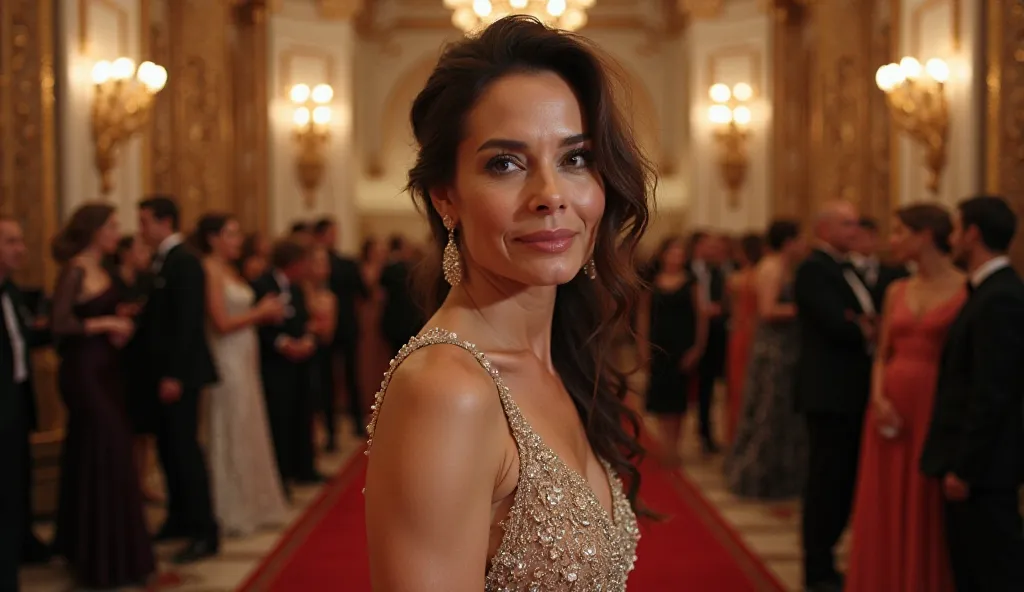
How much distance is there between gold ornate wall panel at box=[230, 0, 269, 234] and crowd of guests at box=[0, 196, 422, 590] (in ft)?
16.6

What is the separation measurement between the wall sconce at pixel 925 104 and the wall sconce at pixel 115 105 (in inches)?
217

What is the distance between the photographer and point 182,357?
5.51 meters

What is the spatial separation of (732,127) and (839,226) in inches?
316

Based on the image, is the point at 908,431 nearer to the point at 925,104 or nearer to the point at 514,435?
the point at 514,435

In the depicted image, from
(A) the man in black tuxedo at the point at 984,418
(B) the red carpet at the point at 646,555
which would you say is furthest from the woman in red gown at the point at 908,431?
(B) the red carpet at the point at 646,555

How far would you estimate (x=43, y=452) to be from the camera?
6.30m

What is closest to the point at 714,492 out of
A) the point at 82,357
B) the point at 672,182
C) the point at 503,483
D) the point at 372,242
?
the point at 82,357

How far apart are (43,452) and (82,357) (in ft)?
5.26

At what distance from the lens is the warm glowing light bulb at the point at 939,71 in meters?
6.95

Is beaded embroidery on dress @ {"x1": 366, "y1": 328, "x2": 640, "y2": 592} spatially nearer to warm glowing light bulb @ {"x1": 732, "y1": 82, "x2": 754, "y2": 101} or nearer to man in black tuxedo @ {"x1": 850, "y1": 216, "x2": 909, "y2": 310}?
man in black tuxedo @ {"x1": 850, "y1": 216, "x2": 909, "y2": 310}

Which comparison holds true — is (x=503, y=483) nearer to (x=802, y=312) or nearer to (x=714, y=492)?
(x=802, y=312)

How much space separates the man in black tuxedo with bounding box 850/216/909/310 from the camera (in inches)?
218

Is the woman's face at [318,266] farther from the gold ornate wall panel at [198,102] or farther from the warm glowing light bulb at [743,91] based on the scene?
the warm glowing light bulb at [743,91]

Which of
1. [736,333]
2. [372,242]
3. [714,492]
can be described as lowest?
[714,492]
